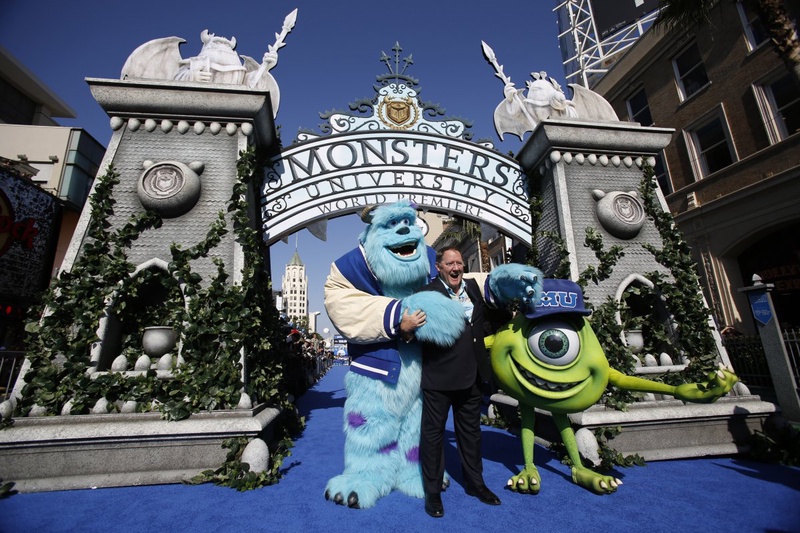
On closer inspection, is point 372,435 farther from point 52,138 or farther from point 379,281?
point 52,138

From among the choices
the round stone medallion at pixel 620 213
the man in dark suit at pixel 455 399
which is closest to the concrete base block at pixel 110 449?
the man in dark suit at pixel 455 399

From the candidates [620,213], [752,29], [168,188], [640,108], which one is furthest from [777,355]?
[640,108]

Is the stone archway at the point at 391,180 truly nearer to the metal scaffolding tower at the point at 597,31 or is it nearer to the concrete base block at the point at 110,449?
the concrete base block at the point at 110,449

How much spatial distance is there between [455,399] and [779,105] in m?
12.7

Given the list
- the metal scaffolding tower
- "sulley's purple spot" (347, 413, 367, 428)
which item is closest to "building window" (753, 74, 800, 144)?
the metal scaffolding tower

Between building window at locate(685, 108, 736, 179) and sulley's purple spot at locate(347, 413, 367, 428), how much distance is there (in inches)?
518

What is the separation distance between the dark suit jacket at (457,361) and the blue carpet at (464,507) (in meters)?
0.87

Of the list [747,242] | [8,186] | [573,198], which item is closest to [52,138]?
[8,186]

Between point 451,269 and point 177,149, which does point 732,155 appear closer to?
point 451,269

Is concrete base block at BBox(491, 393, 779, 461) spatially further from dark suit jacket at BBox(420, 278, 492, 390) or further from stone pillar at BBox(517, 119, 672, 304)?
dark suit jacket at BBox(420, 278, 492, 390)

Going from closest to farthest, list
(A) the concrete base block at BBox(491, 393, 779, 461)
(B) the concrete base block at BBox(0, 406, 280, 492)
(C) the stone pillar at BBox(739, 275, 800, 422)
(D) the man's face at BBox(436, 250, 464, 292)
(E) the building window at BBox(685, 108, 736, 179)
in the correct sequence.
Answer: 1. (D) the man's face at BBox(436, 250, 464, 292)
2. (B) the concrete base block at BBox(0, 406, 280, 492)
3. (A) the concrete base block at BBox(491, 393, 779, 461)
4. (C) the stone pillar at BBox(739, 275, 800, 422)
5. (E) the building window at BBox(685, 108, 736, 179)

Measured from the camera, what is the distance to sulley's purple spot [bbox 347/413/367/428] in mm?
2834

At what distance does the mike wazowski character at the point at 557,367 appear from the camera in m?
2.78

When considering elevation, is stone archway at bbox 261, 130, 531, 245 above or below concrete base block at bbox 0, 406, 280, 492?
above
